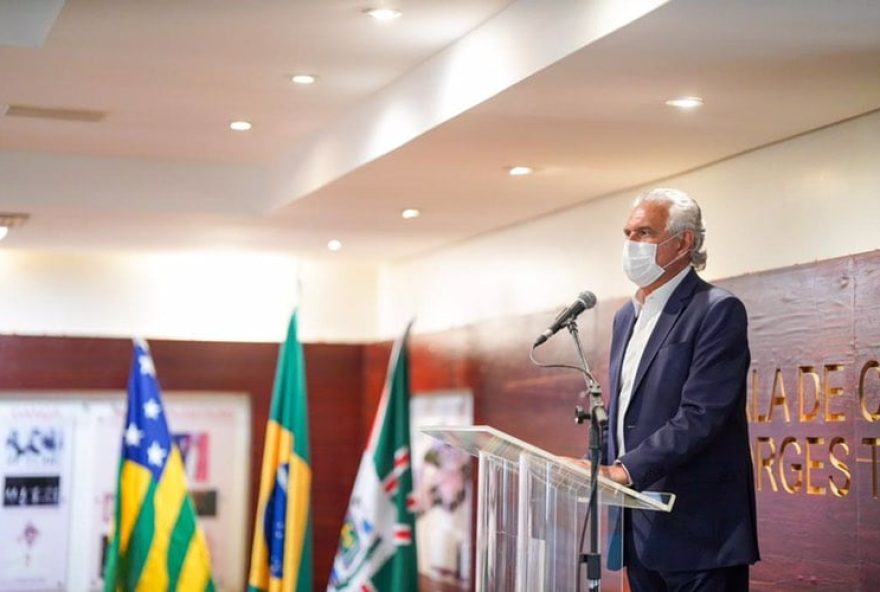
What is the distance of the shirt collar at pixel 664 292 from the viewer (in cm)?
377

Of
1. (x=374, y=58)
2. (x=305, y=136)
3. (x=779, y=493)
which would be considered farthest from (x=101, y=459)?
(x=779, y=493)

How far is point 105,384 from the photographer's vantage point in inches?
353

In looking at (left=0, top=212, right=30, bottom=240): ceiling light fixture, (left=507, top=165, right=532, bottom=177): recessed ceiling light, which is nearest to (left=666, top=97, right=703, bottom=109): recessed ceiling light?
(left=507, top=165, right=532, bottom=177): recessed ceiling light

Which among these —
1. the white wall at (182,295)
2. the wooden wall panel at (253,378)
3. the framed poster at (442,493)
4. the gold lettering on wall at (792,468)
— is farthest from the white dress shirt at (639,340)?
the wooden wall panel at (253,378)

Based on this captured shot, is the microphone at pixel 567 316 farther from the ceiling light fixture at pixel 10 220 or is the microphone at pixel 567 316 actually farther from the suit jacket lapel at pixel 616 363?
the ceiling light fixture at pixel 10 220

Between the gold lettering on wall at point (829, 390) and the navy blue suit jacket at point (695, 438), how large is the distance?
47.0 inches

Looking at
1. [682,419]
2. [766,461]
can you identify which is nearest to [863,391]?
[766,461]

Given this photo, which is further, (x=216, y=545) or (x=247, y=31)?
(x=216, y=545)

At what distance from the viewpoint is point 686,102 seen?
4645 mm

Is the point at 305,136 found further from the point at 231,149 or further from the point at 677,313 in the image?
the point at 677,313

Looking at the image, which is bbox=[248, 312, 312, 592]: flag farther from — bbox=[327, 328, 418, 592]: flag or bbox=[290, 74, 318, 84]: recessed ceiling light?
bbox=[290, 74, 318, 84]: recessed ceiling light

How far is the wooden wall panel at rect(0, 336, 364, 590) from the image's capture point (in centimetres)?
888

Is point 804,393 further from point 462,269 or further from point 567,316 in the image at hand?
point 462,269

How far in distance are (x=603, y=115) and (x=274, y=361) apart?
4.86 meters
